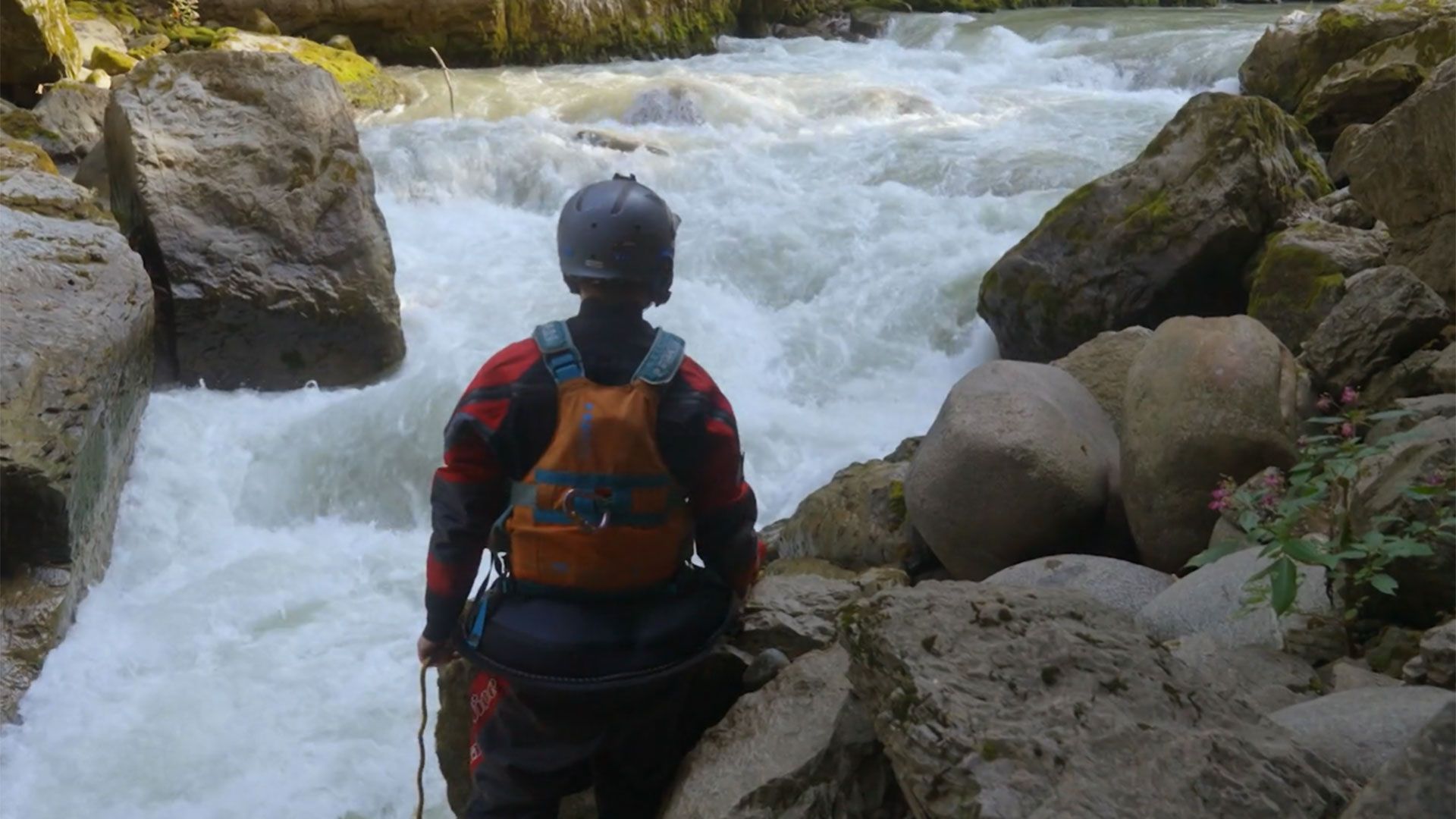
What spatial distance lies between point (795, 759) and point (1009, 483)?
192 cm

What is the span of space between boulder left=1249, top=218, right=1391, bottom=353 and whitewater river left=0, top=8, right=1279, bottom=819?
6.16ft

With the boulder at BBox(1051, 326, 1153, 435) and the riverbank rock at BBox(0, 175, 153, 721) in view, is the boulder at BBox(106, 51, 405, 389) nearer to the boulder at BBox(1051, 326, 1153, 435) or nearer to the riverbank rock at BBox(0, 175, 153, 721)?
the riverbank rock at BBox(0, 175, 153, 721)

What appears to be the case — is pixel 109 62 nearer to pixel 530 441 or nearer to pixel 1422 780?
A: pixel 530 441

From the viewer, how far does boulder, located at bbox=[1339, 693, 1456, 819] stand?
1.26 m

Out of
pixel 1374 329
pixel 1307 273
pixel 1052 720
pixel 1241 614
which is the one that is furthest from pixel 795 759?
pixel 1307 273

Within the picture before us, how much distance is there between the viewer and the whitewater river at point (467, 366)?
4.00m

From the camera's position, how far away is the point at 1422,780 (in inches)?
50.6

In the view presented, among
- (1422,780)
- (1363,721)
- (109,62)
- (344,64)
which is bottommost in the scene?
(344,64)

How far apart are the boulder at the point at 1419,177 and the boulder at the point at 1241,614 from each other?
1805mm

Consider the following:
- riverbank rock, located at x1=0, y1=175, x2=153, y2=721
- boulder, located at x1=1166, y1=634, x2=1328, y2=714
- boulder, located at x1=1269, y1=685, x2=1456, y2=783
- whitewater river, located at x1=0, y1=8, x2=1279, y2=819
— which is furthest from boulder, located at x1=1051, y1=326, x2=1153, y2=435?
riverbank rock, located at x1=0, y1=175, x2=153, y2=721

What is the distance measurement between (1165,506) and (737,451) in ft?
6.36

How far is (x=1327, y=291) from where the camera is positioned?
192 inches

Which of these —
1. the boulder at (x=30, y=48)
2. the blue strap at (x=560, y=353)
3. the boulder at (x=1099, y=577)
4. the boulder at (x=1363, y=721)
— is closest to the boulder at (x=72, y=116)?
the boulder at (x=30, y=48)

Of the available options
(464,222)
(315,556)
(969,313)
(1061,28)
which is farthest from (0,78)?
(1061,28)
